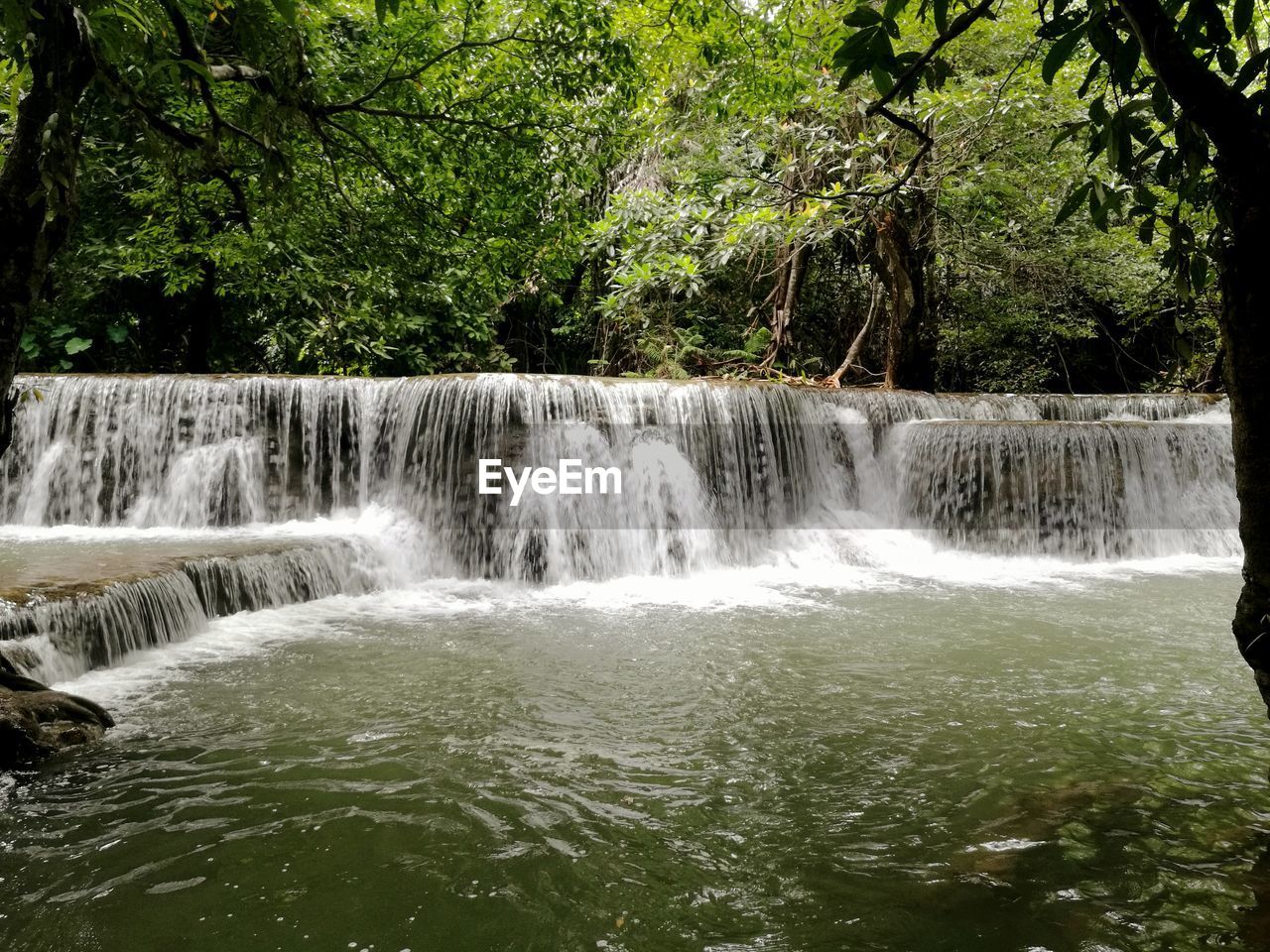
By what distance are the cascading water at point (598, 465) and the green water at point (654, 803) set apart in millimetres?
4105

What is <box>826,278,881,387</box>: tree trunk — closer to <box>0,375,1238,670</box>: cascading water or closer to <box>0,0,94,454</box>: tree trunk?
<box>0,375,1238,670</box>: cascading water

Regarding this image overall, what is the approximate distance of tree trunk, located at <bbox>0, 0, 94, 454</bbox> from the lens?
2248 mm

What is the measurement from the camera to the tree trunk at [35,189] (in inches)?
88.5

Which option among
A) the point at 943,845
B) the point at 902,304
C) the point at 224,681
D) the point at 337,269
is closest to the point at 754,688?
the point at 943,845

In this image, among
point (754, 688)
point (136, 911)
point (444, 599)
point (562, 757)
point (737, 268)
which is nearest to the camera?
point (136, 911)

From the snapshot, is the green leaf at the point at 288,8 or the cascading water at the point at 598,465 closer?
the green leaf at the point at 288,8

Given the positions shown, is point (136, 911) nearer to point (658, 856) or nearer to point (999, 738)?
point (658, 856)

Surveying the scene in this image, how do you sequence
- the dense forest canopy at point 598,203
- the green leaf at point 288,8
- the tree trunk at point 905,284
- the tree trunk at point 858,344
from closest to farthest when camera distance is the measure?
the green leaf at point 288,8 < the dense forest canopy at point 598,203 < the tree trunk at point 905,284 < the tree trunk at point 858,344

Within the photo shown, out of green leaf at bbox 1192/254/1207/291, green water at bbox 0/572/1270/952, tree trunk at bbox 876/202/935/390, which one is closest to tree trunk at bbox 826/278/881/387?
tree trunk at bbox 876/202/935/390

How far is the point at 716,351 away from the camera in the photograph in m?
16.8

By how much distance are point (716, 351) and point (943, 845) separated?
14.6 m

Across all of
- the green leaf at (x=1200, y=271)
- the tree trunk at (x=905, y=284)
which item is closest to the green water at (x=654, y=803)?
the green leaf at (x=1200, y=271)

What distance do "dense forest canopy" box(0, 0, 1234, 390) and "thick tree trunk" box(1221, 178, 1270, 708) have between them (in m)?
0.12

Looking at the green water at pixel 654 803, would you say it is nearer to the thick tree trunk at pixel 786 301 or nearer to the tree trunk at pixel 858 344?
the tree trunk at pixel 858 344
